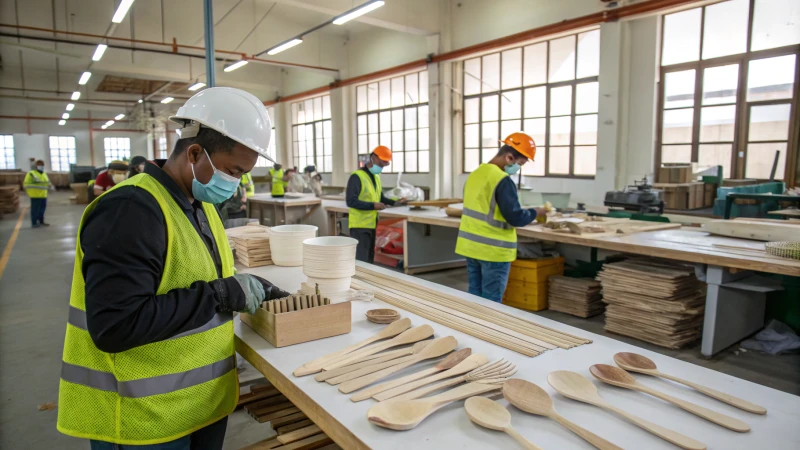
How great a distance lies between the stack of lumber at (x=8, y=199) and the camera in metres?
13.2

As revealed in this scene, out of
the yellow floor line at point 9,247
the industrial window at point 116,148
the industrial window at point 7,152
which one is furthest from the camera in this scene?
the industrial window at point 116,148

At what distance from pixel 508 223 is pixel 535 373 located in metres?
2.10

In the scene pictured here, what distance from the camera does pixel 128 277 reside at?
45.1 inches

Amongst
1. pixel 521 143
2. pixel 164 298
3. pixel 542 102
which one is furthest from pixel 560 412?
pixel 542 102

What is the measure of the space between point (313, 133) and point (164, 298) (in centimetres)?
1484

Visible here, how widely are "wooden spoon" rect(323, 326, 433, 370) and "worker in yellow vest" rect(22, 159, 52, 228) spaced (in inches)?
464

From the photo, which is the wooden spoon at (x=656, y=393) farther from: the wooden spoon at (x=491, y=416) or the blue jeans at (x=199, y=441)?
the blue jeans at (x=199, y=441)

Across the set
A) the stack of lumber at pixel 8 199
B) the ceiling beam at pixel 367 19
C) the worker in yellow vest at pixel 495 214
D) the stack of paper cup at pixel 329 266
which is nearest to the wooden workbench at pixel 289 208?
the ceiling beam at pixel 367 19

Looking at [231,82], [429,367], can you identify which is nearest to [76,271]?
[429,367]

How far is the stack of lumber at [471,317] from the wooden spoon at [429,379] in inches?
8.7

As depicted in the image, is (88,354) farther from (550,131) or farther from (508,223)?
(550,131)

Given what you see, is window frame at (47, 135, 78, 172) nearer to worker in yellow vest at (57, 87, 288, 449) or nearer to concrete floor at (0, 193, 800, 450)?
concrete floor at (0, 193, 800, 450)

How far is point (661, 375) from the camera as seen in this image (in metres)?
1.40

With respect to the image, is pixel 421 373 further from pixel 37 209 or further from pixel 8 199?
pixel 8 199
